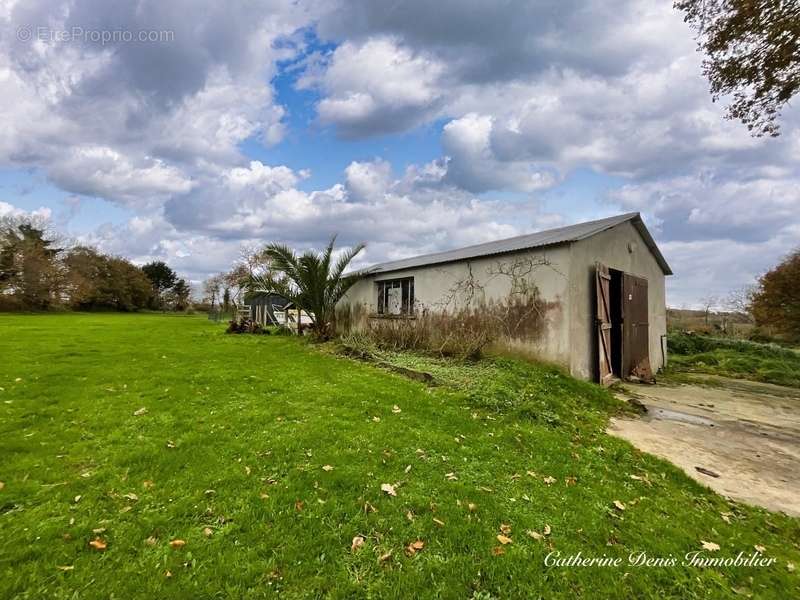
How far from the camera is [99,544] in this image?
2.22 metres

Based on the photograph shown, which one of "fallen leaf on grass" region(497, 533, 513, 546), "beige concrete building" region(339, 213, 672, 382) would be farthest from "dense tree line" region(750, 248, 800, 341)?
"fallen leaf on grass" region(497, 533, 513, 546)

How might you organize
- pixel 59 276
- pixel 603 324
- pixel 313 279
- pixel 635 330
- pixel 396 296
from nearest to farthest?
pixel 603 324, pixel 635 330, pixel 313 279, pixel 396 296, pixel 59 276

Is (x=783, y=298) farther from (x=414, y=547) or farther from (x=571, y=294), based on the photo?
(x=414, y=547)

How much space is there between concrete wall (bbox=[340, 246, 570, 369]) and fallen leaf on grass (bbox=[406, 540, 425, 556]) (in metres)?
6.21

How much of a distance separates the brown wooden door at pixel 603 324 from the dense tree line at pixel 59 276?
46.2m

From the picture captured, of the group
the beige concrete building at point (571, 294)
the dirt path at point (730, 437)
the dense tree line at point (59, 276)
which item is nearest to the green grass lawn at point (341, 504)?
the dirt path at point (730, 437)

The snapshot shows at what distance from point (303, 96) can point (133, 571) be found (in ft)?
40.8

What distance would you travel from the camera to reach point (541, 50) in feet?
25.7

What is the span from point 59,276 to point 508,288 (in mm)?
46992

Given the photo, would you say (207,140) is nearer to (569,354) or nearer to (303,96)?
(303,96)

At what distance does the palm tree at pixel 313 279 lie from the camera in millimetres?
12367

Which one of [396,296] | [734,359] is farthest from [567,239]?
[734,359]

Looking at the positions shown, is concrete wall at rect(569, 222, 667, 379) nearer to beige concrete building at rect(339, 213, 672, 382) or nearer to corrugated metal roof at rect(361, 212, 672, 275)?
beige concrete building at rect(339, 213, 672, 382)

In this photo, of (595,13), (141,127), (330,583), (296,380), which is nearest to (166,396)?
(296,380)
